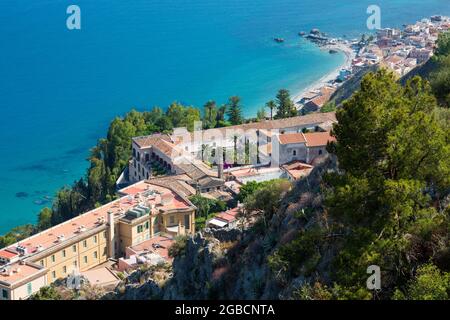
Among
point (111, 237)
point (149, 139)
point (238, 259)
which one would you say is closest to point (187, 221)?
point (111, 237)

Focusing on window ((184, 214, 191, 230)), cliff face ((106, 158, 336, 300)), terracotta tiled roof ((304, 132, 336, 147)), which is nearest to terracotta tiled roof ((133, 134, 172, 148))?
terracotta tiled roof ((304, 132, 336, 147))

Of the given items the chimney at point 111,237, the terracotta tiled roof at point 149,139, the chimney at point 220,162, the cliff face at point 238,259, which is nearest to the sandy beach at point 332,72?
the terracotta tiled roof at point 149,139

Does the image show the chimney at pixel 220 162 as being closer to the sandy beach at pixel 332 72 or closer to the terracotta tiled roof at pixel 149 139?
the terracotta tiled roof at pixel 149 139

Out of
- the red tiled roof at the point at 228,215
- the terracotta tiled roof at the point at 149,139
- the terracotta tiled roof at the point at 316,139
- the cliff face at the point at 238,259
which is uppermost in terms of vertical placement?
the cliff face at the point at 238,259

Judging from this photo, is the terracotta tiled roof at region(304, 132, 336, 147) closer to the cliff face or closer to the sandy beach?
the sandy beach

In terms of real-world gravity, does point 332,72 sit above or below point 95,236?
above

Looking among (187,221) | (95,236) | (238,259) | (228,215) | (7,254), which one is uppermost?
(238,259)

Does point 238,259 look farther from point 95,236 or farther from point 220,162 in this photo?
point 220,162
